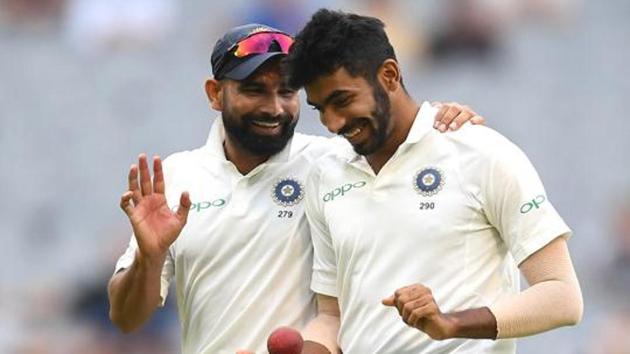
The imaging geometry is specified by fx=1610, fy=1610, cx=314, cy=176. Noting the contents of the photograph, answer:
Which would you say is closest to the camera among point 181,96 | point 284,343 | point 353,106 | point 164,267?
point 284,343

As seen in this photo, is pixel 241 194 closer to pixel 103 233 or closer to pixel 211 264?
pixel 211 264

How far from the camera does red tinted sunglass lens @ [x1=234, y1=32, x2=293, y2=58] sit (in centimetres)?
491

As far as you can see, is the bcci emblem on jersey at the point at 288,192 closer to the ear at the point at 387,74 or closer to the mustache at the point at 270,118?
the mustache at the point at 270,118

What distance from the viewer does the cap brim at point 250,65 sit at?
4.88m

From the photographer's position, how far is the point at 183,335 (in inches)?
204

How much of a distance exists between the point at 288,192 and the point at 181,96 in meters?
6.16

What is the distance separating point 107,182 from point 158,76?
873mm

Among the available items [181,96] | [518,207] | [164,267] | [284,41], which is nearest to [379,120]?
[518,207]

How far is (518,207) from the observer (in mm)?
4406

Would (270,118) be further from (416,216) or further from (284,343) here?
(284,343)

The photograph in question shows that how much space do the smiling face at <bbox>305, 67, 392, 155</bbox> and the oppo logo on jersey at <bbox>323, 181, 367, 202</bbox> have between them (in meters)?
0.17

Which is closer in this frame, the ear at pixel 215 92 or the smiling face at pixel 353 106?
the smiling face at pixel 353 106

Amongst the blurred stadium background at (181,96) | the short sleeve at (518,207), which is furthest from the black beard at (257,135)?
the blurred stadium background at (181,96)

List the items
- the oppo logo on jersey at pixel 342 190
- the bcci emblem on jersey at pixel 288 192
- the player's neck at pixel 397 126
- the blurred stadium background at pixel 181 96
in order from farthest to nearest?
the blurred stadium background at pixel 181 96 < the bcci emblem on jersey at pixel 288 192 < the oppo logo on jersey at pixel 342 190 < the player's neck at pixel 397 126
